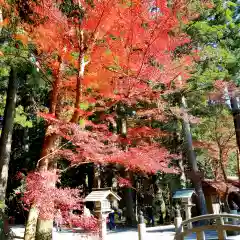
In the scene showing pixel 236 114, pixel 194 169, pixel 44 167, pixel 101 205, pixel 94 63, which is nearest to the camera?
pixel 101 205

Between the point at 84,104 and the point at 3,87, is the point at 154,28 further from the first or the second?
the point at 3,87

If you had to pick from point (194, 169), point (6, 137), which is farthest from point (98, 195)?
point (194, 169)

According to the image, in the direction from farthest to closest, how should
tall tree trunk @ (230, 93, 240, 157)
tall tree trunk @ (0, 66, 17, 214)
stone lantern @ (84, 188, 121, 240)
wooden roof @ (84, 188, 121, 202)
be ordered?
tall tree trunk @ (230, 93, 240, 157)
tall tree trunk @ (0, 66, 17, 214)
wooden roof @ (84, 188, 121, 202)
stone lantern @ (84, 188, 121, 240)

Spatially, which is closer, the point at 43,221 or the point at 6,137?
the point at 43,221

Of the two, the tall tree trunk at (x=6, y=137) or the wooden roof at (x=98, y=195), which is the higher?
the tall tree trunk at (x=6, y=137)

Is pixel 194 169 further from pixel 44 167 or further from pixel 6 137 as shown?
pixel 6 137

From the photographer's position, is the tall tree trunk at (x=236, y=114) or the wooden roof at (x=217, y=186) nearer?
the wooden roof at (x=217, y=186)

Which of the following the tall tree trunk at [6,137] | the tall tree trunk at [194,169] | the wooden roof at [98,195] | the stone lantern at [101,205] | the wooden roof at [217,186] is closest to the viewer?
the stone lantern at [101,205]

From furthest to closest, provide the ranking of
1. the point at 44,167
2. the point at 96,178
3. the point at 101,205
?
1. the point at 96,178
2. the point at 44,167
3. the point at 101,205

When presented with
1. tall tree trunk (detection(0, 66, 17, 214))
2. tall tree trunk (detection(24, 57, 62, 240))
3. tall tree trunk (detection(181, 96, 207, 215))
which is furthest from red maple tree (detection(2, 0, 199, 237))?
tall tree trunk (detection(181, 96, 207, 215))

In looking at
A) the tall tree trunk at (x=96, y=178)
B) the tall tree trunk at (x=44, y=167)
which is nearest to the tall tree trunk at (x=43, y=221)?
the tall tree trunk at (x=44, y=167)

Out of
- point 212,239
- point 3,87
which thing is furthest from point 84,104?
point 212,239

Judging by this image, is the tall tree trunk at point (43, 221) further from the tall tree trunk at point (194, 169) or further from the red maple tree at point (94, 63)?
the tall tree trunk at point (194, 169)

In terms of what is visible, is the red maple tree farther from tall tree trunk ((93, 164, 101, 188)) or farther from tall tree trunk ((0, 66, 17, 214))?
tall tree trunk ((93, 164, 101, 188))
